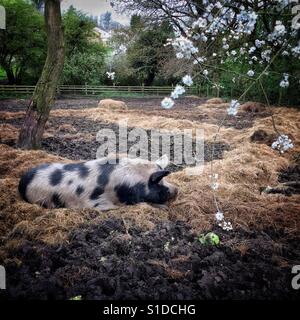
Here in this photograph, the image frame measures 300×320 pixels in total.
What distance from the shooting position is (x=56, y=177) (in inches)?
165

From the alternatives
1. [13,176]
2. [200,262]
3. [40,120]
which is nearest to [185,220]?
[200,262]

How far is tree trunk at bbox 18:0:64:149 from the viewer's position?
6.62 meters

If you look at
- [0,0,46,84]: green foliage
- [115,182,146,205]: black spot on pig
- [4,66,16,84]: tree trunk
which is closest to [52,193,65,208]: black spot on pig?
[115,182,146,205]: black spot on pig

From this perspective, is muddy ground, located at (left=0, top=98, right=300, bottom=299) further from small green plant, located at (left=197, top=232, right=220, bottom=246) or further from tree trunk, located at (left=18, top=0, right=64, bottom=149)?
tree trunk, located at (left=18, top=0, right=64, bottom=149)

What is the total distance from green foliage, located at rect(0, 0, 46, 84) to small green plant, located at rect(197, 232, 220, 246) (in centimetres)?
2319

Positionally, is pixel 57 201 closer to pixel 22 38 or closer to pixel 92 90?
pixel 22 38

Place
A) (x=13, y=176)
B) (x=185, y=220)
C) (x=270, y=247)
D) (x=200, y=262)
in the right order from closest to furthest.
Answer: (x=200, y=262)
(x=270, y=247)
(x=185, y=220)
(x=13, y=176)

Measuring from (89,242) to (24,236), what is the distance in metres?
0.69

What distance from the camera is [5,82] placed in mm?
26688

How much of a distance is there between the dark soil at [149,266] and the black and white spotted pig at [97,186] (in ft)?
1.64

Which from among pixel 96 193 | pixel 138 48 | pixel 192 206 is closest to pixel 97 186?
pixel 96 193

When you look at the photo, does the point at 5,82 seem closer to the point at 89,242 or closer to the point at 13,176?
the point at 13,176

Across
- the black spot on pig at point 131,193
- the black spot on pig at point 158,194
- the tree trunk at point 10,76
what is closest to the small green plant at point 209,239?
the black spot on pig at point 158,194

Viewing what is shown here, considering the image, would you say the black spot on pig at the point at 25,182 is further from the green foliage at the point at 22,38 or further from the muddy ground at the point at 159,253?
the green foliage at the point at 22,38
